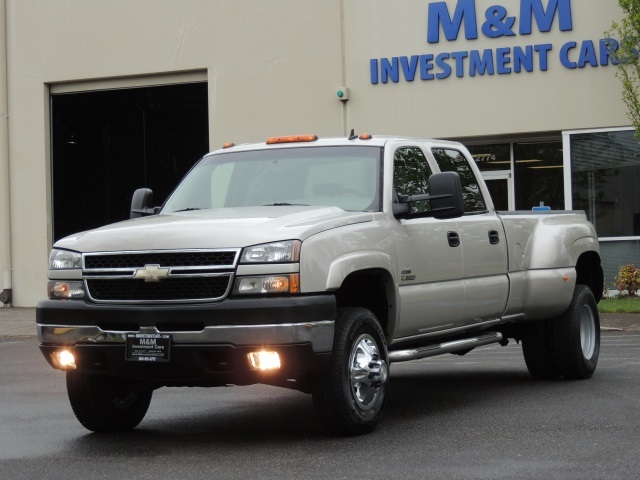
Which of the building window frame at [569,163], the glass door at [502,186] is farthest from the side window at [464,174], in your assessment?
the glass door at [502,186]

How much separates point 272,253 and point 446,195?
164 cm

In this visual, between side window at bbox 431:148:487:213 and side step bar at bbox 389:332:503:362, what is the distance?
1008 millimetres

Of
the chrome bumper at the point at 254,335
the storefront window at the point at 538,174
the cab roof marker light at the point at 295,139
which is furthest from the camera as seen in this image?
the storefront window at the point at 538,174

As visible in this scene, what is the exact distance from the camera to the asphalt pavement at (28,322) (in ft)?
57.5

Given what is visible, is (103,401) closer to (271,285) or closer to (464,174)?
(271,285)

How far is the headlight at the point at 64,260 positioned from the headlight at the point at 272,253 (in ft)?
3.91

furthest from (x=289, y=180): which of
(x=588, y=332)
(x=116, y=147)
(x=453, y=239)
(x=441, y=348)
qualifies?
(x=116, y=147)

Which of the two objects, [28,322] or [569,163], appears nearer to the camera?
[28,322]

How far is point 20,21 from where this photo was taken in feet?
86.1

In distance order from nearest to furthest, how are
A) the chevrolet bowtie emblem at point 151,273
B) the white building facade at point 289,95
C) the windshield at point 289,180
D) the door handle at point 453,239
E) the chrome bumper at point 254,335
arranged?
the chrome bumper at point 254,335 < the chevrolet bowtie emblem at point 151,273 < the windshield at point 289,180 < the door handle at point 453,239 < the white building facade at point 289,95

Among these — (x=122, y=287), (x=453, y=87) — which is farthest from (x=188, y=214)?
(x=453, y=87)

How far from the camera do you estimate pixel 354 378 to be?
7.74 metres

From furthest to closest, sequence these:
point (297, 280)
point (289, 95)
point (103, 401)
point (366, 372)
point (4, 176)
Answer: point (4, 176) → point (289, 95) → point (103, 401) → point (366, 372) → point (297, 280)

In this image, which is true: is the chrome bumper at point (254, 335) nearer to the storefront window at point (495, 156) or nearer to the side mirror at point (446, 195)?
the side mirror at point (446, 195)
